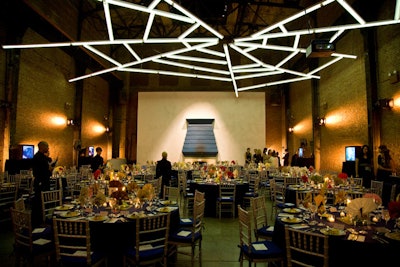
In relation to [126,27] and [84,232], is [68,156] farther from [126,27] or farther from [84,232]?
[84,232]

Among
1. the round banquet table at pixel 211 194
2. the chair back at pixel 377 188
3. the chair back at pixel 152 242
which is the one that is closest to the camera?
the chair back at pixel 152 242

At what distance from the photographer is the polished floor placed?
4.09m

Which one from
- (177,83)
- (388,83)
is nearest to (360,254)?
(388,83)

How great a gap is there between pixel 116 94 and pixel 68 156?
20.7 ft

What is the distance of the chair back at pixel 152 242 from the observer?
10.3ft

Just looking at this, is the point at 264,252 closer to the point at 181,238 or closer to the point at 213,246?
the point at 181,238

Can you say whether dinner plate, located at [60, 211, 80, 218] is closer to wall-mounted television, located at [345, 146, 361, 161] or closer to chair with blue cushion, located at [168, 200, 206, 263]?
chair with blue cushion, located at [168, 200, 206, 263]

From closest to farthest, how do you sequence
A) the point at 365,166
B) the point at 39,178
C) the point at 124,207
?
1. the point at 124,207
2. the point at 39,178
3. the point at 365,166

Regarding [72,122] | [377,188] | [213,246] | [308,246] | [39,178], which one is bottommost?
[213,246]

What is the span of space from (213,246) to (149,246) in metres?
1.76

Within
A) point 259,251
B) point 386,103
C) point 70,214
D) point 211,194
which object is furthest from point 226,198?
point 386,103

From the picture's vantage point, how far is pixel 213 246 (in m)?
4.80

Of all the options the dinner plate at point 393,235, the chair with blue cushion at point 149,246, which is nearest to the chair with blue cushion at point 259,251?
the chair with blue cushion at point 149,246

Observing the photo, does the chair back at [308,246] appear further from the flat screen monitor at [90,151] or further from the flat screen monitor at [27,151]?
the flat screen monitor at [90,151]
